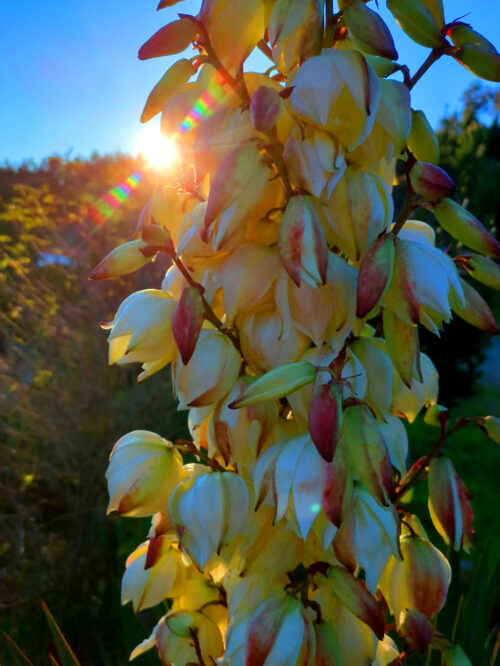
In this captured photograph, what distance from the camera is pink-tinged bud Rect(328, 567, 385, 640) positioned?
20.0 inches

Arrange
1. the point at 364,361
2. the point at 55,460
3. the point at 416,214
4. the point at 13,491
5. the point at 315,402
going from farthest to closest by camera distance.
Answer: the point at 416,214, the point at 55,460, the point at 13,491, the point at 364,361, the point at 315,402

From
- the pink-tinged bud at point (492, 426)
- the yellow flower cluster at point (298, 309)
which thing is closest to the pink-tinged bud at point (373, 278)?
the yellow flower cluster at point (298, 309)

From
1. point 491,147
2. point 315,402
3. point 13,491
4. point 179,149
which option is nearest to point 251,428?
point 315,402

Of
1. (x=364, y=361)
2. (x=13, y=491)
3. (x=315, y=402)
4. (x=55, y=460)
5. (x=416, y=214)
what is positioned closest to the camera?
(x=315, y=402)

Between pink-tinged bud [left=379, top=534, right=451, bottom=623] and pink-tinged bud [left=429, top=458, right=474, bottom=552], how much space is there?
0.04 metres

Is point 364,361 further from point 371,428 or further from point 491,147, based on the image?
point 491,147

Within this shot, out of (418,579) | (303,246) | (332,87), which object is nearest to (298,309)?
(303,246)

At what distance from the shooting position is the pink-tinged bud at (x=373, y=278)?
47cm

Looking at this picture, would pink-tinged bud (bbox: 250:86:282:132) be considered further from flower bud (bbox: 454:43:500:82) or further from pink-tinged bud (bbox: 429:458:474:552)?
pink-tinged bud (bbox: 429:458:474:552)

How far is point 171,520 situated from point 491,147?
24.3 feet

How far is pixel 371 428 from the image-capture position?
476 mm

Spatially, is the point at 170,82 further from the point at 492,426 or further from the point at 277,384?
the point at 492,426

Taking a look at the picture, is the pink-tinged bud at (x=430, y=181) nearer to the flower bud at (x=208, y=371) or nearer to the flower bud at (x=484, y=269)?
the flower bud at (x=484, y=269)

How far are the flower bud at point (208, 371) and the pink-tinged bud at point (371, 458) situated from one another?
13 centimetres
